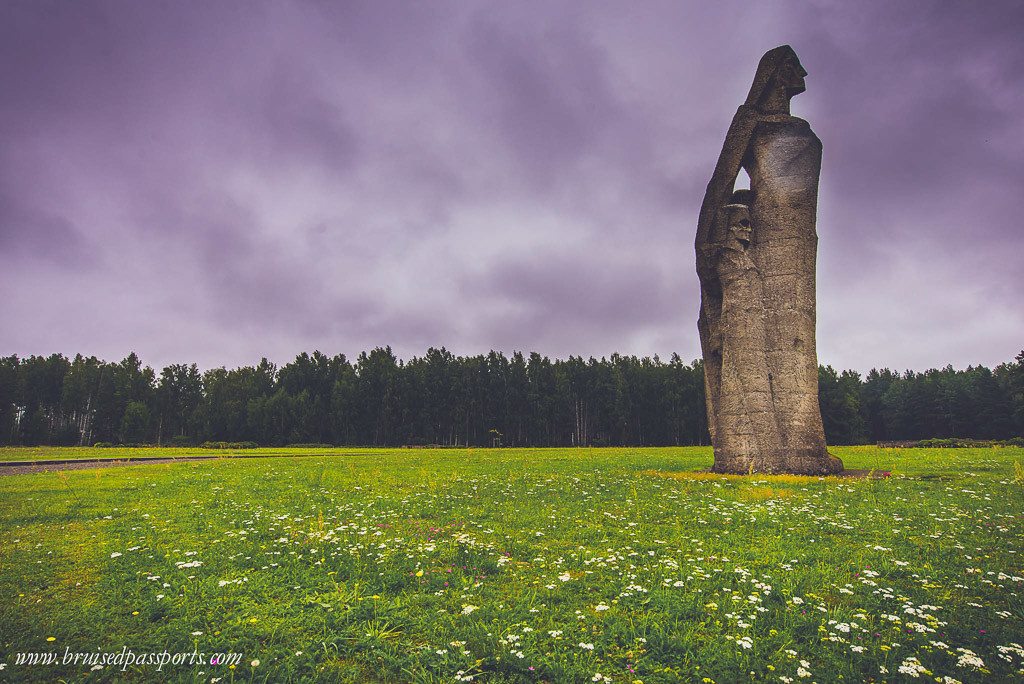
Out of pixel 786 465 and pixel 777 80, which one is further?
pixel 777 80

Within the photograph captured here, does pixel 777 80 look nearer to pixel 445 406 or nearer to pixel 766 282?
pixel 766 282

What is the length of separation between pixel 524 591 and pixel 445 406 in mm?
90772

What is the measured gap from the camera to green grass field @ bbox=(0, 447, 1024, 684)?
15.6 ft

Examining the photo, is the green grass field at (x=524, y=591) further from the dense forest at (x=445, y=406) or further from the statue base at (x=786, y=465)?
the dense forest at (x=445, y=406)

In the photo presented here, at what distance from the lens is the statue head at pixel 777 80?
20.4m

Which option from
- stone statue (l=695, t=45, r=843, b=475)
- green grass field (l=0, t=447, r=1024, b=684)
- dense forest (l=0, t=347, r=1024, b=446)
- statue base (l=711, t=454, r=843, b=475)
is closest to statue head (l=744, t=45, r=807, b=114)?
stone statue (l=695, t=45, r=843, b=475)

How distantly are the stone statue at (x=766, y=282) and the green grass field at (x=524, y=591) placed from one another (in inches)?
215

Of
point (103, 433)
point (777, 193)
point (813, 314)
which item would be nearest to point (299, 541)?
point (813, 314)

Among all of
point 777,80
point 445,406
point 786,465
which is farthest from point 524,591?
point 445,406

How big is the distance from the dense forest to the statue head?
251 ft

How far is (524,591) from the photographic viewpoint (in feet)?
21.7

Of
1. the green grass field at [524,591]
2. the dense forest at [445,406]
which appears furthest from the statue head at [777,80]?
the dense forest at [445,406]

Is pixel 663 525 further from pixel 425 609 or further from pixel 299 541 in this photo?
pixel 299 541

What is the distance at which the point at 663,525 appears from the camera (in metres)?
10.4
